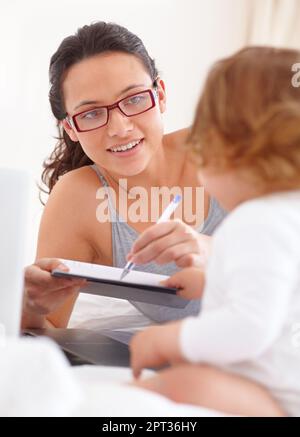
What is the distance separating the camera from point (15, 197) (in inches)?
40.9

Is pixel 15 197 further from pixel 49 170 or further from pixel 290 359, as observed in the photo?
pixel 49 170

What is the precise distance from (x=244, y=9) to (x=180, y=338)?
3122mm

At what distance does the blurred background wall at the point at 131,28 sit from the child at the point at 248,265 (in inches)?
96.7

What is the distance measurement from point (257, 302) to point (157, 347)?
0.15m

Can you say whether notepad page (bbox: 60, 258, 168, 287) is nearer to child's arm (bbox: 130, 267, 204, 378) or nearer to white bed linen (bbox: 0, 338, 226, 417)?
child's arm (bbox: 130, 267, 204, 378)

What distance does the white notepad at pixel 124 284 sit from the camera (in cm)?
121

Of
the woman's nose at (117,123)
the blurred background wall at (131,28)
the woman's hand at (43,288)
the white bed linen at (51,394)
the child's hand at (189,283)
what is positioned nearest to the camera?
the white bed linen at (51,394)

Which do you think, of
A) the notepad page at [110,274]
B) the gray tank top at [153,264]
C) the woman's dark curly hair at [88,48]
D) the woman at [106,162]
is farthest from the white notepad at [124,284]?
the woman's dark curly hair at [88,48]

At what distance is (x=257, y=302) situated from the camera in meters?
0.81

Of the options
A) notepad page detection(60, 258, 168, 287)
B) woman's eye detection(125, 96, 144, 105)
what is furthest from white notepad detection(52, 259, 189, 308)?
woman's eye detection(125, 96, 144, 105)

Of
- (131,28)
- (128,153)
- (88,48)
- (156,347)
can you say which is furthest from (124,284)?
(131,28)

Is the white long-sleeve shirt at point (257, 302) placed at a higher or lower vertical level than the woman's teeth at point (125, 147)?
lower

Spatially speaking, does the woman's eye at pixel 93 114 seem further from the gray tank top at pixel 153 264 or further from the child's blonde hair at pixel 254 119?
the child's blonde hair at pixel 254 119
